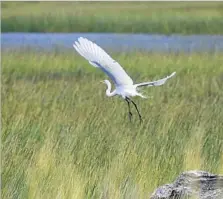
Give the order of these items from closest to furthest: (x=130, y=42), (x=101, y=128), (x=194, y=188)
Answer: (x=194, y=188)
(x=101, y=128)
(x=130, y=42)

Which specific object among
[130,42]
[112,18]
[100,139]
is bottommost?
[100,139]

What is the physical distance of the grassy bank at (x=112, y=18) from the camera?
15367 mm

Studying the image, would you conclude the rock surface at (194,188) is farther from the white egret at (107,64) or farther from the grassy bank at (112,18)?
the grassy bank at (112,18)

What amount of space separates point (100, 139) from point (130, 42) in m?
8.32

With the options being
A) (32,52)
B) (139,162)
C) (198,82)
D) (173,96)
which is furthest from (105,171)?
(32,52)

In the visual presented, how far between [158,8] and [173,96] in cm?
1007

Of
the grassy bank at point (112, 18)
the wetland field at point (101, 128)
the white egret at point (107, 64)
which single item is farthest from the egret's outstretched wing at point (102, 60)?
the grassy bank at point (112, 18)

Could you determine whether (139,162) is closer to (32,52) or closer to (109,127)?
(109,127)

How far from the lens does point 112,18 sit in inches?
647

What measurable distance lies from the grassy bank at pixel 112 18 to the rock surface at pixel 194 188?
10702 millimetres

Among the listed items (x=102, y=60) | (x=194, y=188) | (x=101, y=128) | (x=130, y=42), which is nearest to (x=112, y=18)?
(x=130, y=42)

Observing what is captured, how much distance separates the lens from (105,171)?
15.1ft

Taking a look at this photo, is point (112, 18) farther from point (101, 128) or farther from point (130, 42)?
point (101, 128)

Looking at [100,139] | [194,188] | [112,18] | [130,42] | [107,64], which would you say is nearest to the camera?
[194,188]
